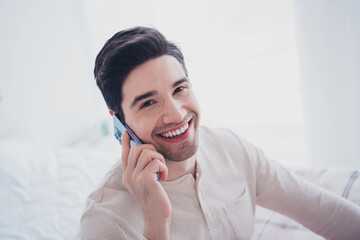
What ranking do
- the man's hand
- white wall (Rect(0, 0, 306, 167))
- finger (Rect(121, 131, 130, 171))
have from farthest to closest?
1. white wall (Rect(0, 0, 306, 167))
2. finger (Rect(121, 131, 130, 171))
3. the man's hand

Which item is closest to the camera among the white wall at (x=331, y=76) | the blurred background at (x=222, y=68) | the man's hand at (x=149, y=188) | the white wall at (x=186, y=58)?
→ the man's hand at (x=149, y=188)

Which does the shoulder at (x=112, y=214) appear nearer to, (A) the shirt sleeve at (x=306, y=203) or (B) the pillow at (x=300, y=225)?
(A) the shirt sleeve at (x=306, y=203)

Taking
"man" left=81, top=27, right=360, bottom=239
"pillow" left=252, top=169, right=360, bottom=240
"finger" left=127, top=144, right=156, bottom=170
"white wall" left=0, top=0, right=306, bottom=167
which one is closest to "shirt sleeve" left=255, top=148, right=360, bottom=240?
"man" left=81, top=27, right=360, bottom=239

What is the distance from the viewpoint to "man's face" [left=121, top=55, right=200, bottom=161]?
1015 mm

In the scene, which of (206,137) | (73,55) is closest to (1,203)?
(206,137)

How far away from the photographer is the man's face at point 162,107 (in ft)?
3.33

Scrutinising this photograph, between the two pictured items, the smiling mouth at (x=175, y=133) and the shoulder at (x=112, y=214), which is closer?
the shoulder at (x=112, y=214)

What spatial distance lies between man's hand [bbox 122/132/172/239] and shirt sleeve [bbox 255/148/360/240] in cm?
49

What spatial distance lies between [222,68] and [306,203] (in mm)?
1697

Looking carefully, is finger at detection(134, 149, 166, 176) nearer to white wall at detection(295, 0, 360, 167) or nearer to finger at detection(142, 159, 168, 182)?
finger at detection(142, 159, 168, 182)

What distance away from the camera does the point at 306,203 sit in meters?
1.16

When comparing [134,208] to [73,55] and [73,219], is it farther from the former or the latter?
[73,55]

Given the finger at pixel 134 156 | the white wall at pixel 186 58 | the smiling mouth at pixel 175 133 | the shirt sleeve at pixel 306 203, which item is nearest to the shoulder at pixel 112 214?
the finger at pixel 134 156

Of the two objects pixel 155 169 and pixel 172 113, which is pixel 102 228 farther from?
pixel 172 113
